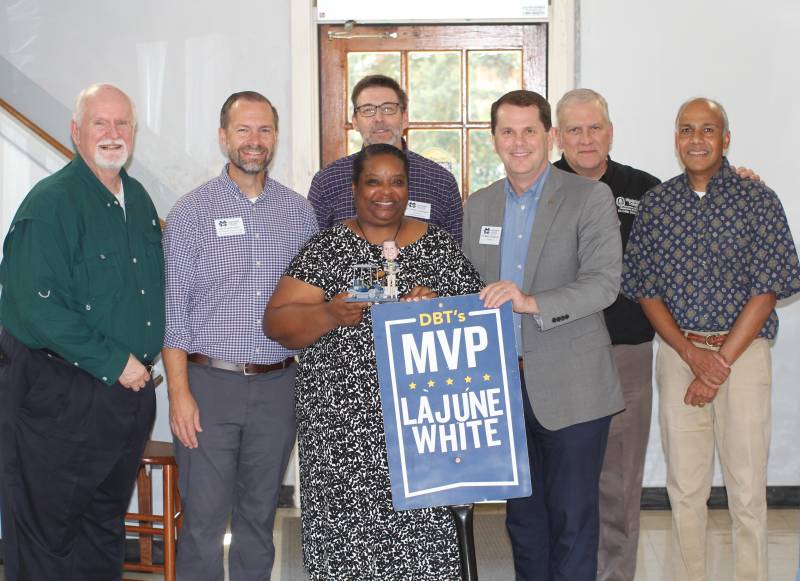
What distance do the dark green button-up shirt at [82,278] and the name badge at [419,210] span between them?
993 millimetres

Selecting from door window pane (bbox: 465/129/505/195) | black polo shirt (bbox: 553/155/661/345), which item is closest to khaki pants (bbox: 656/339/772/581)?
black polo shirt (bbox: 553/155/661/345)

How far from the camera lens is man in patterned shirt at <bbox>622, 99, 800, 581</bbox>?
348 centimetres

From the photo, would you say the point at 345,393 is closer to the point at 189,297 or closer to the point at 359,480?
the point at 359,480

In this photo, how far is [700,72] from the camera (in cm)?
519

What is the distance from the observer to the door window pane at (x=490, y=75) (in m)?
5.28

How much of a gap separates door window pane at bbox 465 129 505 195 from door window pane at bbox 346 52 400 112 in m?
0.53

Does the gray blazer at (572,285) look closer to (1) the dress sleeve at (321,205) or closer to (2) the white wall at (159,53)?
(1) the dress sleeve at (321,205)

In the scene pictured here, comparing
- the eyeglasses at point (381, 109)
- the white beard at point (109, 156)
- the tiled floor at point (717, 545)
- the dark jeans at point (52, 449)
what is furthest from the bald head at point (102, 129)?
the tiled floor at point (717, 545)

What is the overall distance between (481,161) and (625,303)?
181 cm

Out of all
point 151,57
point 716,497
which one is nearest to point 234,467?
point 151,57

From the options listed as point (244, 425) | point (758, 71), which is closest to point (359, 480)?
point (244, 425)

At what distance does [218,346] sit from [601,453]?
129 cm

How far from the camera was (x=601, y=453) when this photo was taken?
3.22 m

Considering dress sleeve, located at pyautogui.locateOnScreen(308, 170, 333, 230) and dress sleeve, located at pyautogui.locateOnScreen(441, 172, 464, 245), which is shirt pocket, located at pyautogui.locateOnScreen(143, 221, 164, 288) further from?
dress sleeve, located at pyautogui.locateOnScreen(441, 172, 464, 245)
